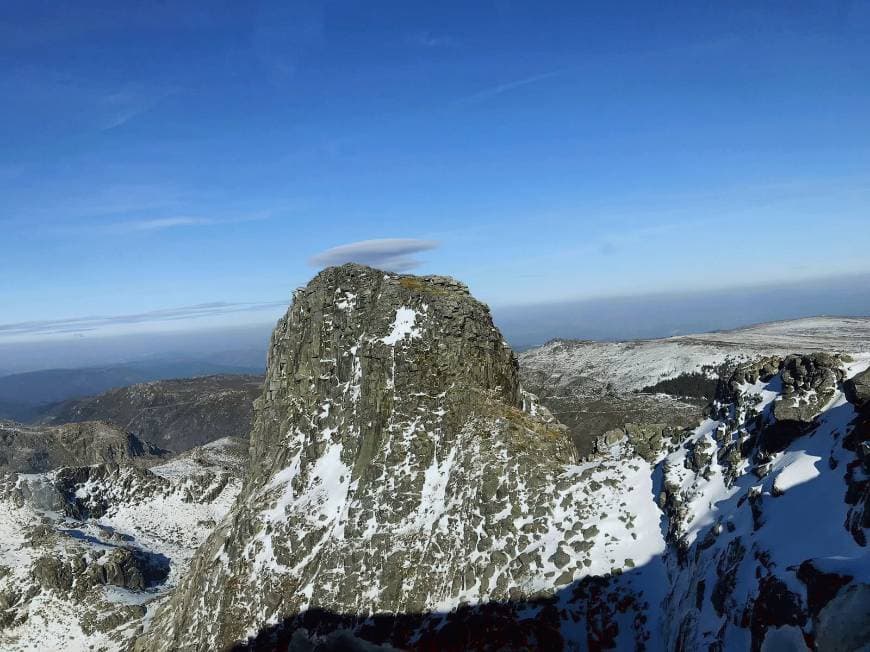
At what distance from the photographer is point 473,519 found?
2750 cm

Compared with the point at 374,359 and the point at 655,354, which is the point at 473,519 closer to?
the point at 374,359

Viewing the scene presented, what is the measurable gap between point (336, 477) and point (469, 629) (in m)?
13.2

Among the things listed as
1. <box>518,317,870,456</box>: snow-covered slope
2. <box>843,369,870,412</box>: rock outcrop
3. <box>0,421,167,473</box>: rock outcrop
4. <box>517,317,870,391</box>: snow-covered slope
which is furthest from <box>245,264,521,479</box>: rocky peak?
<box>0,421,167,473</box>: rock outcrop

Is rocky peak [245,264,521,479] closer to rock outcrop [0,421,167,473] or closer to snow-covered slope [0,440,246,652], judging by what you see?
snow-covered slope [0,440,246,652]

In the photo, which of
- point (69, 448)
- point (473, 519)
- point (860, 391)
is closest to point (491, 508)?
point (473, 519)

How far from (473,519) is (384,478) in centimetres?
647

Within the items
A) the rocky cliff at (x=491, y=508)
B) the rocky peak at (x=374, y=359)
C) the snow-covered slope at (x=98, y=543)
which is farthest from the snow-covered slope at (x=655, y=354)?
the snow-covered slope at (x=98, y=543)

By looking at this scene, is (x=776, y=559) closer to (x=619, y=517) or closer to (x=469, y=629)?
(x=619, y=517)

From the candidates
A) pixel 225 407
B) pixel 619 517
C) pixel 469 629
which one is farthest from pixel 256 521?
pixel 225 407

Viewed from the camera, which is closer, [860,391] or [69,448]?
[860,391]

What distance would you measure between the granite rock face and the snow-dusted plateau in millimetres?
123

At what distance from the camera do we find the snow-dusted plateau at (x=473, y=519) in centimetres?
1606

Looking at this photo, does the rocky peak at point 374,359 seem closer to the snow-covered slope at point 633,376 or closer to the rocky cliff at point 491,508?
the rocky cliff at point 491,508

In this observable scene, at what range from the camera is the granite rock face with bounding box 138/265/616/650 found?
2633cm
